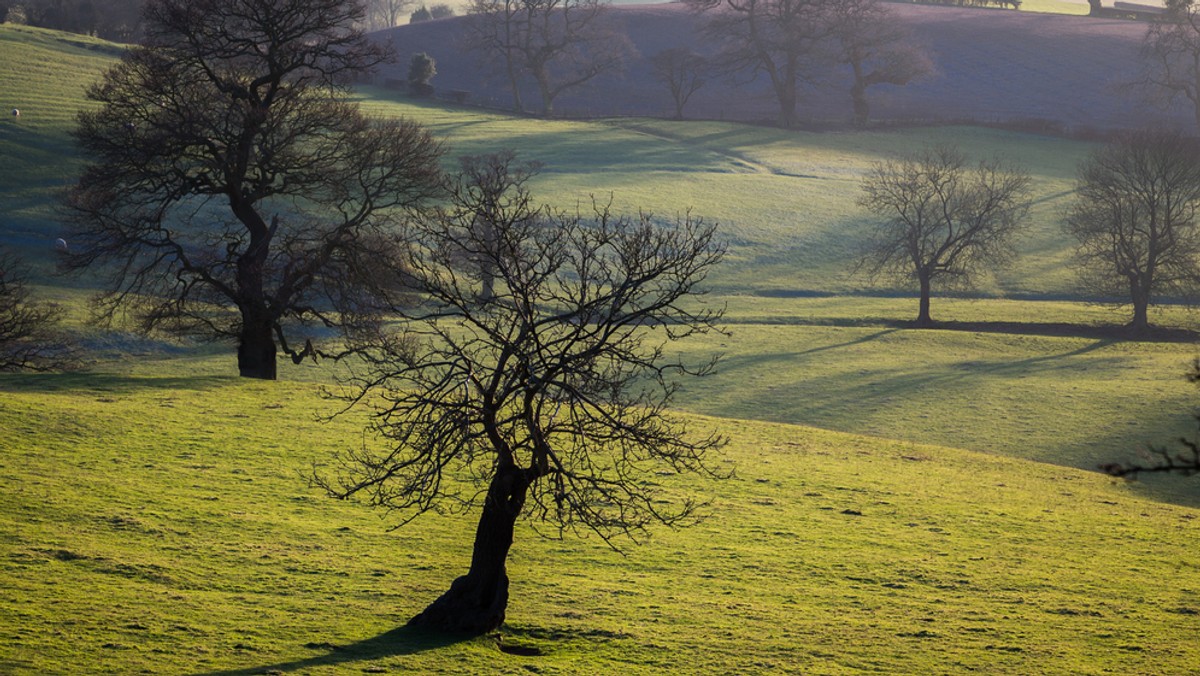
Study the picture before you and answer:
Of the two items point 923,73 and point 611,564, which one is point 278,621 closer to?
point 611,564

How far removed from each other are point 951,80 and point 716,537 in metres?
111

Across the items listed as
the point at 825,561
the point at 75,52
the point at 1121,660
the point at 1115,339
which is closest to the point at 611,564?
the point at 825,561

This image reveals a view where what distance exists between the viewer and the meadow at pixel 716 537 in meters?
13.8

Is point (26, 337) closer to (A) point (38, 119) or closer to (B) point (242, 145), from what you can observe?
(B) point (242, 145)

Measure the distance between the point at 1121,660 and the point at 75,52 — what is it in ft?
286

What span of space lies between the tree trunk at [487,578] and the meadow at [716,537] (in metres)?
0.35

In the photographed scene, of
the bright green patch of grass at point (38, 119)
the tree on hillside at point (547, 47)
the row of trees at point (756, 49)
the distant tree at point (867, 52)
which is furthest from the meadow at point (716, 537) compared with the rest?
the tree on hillside at point (547, 47)

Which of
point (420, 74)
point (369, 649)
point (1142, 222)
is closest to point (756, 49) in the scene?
point (420, 74)

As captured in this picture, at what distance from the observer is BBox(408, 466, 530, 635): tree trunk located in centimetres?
1355

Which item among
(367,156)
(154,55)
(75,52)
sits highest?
(75,52)

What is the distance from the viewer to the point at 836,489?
24375 millimetres

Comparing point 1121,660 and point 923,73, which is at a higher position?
point 923,73

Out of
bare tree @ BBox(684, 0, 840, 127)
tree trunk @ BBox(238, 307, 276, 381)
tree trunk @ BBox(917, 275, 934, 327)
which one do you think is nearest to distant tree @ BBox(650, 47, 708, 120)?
bare tree @ BBox(684, 0, 840, 127)

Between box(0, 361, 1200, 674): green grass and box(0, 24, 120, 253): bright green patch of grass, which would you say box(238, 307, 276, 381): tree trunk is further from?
box(0, 24, 120, 253): bright green patch of grass
